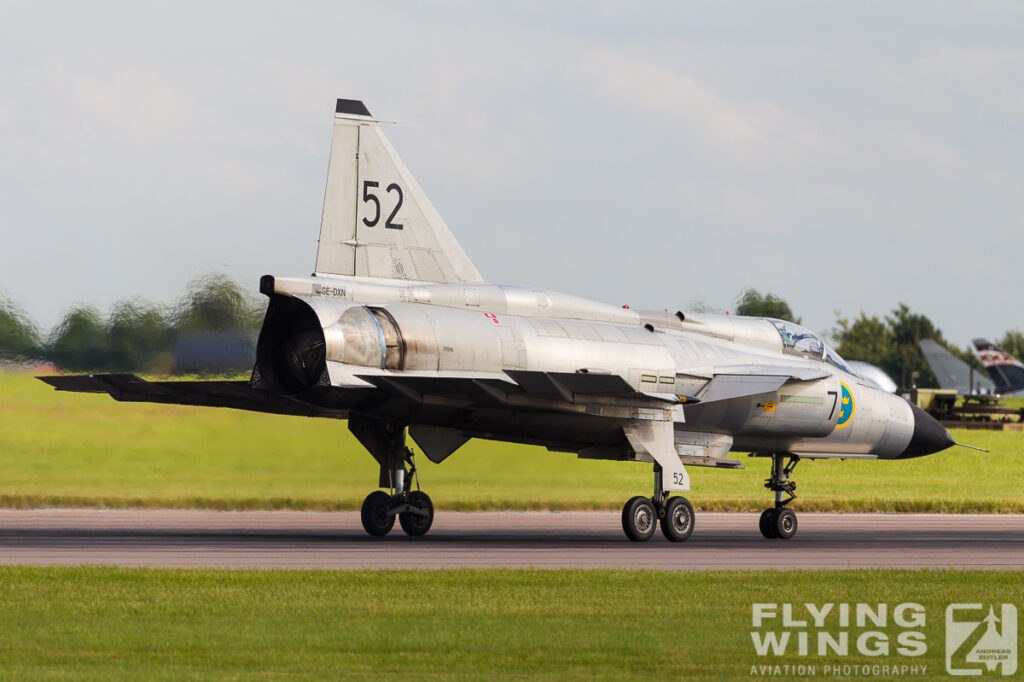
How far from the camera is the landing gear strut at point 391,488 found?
24016 mm

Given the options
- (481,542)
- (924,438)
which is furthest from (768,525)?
(481,542)

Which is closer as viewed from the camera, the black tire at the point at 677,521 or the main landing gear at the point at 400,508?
the black tire at the point at 677,521

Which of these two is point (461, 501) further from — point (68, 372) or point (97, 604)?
point (97, 604)

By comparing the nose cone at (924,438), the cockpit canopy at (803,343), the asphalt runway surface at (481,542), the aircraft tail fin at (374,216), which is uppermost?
the aircraft tail fin at (374,216)

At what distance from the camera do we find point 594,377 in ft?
70.9

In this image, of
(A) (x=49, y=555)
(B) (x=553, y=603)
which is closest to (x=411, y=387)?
(A) (x=49, y=555)

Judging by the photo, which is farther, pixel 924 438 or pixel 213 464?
pixel 213 464

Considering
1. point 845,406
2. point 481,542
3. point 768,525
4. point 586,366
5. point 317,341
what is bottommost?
point 481,542

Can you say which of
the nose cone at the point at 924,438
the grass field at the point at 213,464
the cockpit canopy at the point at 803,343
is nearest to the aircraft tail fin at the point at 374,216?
the grass field at the point at 213,464

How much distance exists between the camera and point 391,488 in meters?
24.3

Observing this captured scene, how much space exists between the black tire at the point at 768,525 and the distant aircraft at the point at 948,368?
65.8m

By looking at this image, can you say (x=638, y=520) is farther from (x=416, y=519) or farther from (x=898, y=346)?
(x=898, y=346)

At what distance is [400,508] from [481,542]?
1.96 metres

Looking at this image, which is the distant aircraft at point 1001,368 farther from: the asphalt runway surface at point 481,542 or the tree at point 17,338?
the tree at point 17,338
